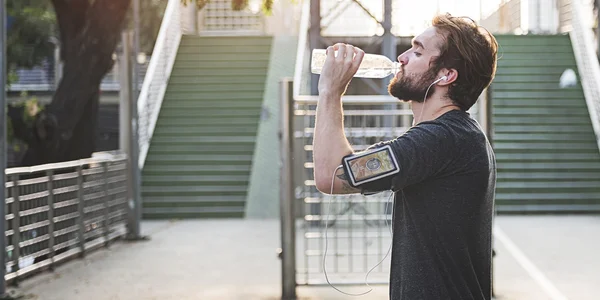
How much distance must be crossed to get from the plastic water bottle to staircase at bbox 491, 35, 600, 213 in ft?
36.4

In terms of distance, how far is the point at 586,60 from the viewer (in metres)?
16.3

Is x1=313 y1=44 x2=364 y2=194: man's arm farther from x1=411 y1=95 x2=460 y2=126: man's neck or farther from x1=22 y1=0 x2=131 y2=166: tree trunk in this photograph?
x1=22 y1=0 x2=131 y2=166: tree trunk

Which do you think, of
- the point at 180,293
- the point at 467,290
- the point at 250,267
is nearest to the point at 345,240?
the point at 250,267

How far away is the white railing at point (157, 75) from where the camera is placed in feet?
49.0

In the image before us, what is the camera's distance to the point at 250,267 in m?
8.82

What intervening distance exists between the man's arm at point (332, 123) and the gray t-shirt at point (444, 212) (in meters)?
0.09

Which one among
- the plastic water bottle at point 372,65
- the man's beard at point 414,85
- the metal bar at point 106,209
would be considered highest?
the plastic water bottle at point 372,65

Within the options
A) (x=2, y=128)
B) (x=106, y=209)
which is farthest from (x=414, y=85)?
(x=106, y=209)

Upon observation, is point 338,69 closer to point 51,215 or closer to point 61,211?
point 51,215

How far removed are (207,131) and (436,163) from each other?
13495 millimetres

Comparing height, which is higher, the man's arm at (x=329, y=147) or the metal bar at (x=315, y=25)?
the metal bar at (x=315, y=25)

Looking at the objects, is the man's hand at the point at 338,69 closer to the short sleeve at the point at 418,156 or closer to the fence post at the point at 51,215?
the short sleeve at the point at 418,156

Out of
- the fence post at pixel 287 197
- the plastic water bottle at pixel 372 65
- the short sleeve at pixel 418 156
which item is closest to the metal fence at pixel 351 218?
the fence post at pixel 287 197

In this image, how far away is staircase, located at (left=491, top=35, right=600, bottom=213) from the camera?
13844 millimetres
